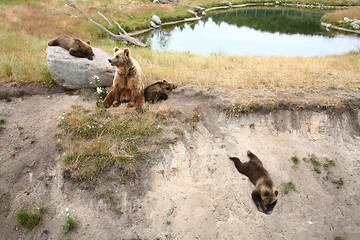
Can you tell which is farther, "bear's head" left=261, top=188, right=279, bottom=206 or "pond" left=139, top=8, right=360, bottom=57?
"pond" left=139, top=8, right=360, bottom=57

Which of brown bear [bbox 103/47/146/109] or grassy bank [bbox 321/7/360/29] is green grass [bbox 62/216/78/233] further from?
grassy bank [bbox 321/7/360/29]

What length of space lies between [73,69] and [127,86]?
2.01 metres

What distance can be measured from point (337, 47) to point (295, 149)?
62.0 feet

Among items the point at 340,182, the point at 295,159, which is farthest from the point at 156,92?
the point at 340,182

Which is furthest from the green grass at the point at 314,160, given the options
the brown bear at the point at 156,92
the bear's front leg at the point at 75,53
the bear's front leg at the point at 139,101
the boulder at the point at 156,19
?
the boulder at the point at 156,19

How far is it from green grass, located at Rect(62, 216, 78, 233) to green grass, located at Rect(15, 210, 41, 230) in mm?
537

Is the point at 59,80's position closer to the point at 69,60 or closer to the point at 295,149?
the point at 69,60

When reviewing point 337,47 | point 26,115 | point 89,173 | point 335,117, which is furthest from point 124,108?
point 337,47

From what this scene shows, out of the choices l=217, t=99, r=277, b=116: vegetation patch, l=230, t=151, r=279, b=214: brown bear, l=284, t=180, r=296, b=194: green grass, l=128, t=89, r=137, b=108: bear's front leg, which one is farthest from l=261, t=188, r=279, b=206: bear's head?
l=128, t=89, r=137, b=108: bear's front leg

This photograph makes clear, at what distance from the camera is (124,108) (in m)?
6.55

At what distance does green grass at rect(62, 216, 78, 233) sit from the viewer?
4.53 m

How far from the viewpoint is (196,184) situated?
5.51m

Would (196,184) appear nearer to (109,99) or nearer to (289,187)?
(289,187)

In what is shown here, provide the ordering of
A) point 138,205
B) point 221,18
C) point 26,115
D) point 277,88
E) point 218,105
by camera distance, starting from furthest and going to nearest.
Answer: point 221,18
point 277,88
point 218,105
point 26,115
point 138,205
